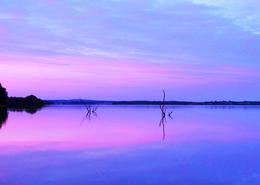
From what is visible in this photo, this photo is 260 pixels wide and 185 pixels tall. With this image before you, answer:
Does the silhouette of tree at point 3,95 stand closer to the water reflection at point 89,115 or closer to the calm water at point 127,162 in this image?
the water reflection at point 89,115

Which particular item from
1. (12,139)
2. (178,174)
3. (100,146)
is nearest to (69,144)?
(100,146)

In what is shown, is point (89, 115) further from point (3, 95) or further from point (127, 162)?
point (127, 162)

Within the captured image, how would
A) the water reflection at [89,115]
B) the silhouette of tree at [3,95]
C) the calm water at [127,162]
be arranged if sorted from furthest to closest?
1. the silhouette of tree at [3,95]
2. the water reflection at [89,115]
3. the calm water at [127,162]

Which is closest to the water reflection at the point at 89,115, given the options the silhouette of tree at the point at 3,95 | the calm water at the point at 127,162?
the calm water at the point at 127,162

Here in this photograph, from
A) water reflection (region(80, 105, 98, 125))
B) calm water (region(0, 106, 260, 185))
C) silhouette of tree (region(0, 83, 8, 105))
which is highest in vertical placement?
silhouette of tree (region(0, 83, 8, 105))

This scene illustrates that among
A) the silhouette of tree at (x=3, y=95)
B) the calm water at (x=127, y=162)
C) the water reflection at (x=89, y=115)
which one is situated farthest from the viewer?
the silhouette of tree at (x=3, y=95)

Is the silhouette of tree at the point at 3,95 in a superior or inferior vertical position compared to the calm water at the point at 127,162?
superior

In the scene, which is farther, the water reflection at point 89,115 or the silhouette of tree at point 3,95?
the silhouette of tree at point 3,95

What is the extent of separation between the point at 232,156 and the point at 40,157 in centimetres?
582

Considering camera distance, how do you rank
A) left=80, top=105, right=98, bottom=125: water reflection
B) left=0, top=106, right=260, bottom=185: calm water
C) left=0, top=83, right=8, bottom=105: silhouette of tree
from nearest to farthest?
1. left=0, top=106, right=260, bottom=185: calm water
2. left=80, top=105, right=98, bottom=125: water reflection
3. left=0, top=83, right=8, bottom=105: silhouette of tree

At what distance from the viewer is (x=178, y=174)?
396 inches

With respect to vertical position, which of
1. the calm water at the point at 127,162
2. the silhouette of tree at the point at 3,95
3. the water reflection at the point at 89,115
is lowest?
the calm water at the point at 127,162

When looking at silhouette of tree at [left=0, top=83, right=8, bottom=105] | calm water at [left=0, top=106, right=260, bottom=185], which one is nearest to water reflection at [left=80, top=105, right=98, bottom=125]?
calm water at [left=0, top=106, right=260, bottom=185]

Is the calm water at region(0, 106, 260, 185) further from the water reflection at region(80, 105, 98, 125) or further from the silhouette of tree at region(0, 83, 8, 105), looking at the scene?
the silhouette of tree at region(0, 83, 8, 105)
